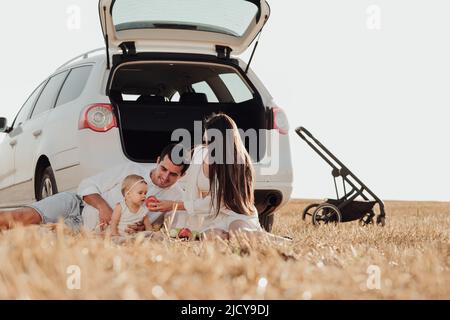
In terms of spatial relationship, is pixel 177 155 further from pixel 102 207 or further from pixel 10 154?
pixel 10 154

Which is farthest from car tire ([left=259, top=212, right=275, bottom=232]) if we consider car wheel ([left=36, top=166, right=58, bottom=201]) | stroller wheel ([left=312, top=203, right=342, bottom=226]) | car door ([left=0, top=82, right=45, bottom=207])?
stroller wheel ([left=312, top=203, right=342, bottom=226])

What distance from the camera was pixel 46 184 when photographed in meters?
7.11

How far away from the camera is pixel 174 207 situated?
5.89 meters

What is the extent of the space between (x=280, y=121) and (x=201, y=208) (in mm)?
1428

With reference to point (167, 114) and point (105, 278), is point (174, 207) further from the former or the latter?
point (105, 278)

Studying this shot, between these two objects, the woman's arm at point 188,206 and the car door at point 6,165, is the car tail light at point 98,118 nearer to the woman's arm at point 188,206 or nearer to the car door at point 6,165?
the woman's arm at point 188,206

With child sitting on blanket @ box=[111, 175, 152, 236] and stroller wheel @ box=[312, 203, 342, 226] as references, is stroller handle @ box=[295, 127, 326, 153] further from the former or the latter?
child sitting on blanket @ box=[111, 175, 152, 236]

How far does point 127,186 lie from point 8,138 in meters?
3.30

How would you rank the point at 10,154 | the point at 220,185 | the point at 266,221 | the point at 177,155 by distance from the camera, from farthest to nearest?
1. the point at 10,154
2. the point at 266,221
3. the point at 177,155
4. the point at 220,185

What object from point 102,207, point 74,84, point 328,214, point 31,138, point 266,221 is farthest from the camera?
point 328,214

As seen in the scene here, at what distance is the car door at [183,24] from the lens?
638 cm

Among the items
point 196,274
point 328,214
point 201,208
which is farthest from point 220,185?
point 328,214

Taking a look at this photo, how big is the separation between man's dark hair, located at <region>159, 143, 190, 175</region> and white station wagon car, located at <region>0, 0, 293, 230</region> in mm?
345
